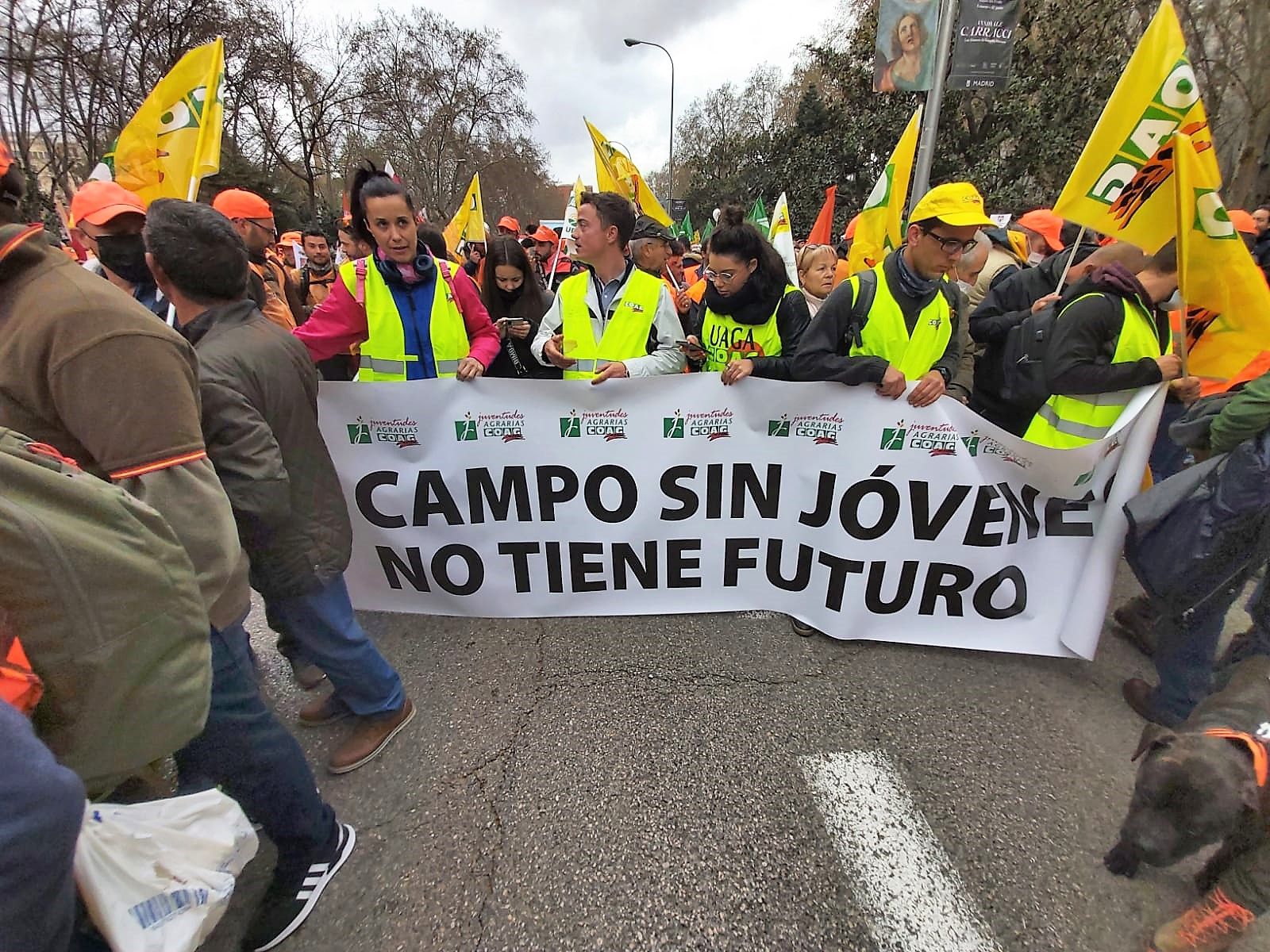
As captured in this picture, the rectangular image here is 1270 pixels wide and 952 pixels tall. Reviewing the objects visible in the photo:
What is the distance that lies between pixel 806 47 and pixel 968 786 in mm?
20790

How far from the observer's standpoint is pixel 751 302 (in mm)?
3016

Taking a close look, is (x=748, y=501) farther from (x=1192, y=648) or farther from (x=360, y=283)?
(x=360, y=283)

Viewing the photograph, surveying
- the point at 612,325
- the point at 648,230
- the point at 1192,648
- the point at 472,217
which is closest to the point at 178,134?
the point at 612,325

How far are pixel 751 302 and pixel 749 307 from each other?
23 mm

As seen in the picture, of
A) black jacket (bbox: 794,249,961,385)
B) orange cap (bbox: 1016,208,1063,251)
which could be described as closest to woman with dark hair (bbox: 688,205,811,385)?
black jacket (bbox: 794,249,961,385)

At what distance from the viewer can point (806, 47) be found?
17.8 meters

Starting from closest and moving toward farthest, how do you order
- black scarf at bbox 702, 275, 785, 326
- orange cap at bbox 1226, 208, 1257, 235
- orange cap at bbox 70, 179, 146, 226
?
orange cap at bbox 70, 179, 146, 226, black scarf at bbox 702, 275, 785, 326, orange cap at bbox 1226, 208, 1257, 235

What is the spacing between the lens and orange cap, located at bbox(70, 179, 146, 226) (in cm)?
216

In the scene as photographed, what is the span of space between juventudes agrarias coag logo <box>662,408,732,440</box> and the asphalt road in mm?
928

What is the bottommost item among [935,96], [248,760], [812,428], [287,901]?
[287,901]

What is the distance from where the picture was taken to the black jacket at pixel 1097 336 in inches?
97.0

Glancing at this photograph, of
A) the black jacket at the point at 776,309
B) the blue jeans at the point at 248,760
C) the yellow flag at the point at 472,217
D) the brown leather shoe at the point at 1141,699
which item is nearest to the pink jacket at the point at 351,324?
the black jacket at the point at 776,309

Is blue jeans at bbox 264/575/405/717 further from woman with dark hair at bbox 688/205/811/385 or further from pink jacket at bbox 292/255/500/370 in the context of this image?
woman with dark hair at bbox 688/205/811/385

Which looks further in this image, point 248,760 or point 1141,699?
point 1141,699
